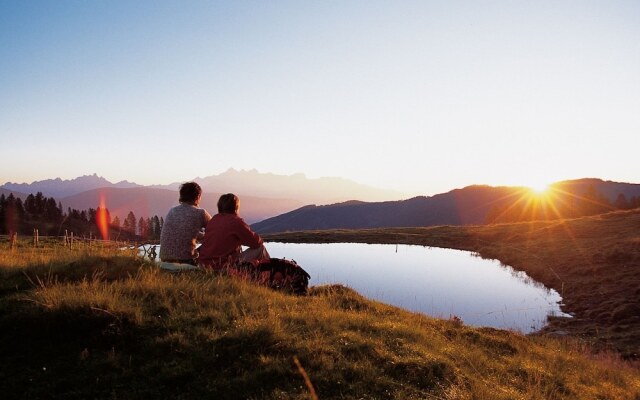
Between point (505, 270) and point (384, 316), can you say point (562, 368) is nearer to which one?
point (384, 316)

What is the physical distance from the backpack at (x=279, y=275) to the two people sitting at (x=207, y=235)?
206mm

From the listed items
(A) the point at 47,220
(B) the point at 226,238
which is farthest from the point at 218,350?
(A) the point at 47,220

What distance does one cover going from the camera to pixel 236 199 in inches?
428

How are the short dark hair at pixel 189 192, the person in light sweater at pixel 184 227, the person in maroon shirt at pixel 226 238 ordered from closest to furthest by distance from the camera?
the person in maroon shirt at pixel 226 238 < the person in light sweater at pixel 184 227 < the short dark hair at pixel 189 192

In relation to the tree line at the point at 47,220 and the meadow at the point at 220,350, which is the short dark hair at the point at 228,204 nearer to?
the meadow at the point at 220,350

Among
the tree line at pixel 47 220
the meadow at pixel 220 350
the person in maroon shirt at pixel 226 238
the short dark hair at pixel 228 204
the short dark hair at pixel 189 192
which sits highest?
the short dark hair at pixel 189 192

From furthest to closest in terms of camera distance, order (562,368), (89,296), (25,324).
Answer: (562,368), (89,296), (25,324)

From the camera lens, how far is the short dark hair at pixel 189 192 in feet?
36.7

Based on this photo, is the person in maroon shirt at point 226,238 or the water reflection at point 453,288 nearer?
the person in maroon shirt at point 226,238

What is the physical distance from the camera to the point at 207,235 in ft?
36.2

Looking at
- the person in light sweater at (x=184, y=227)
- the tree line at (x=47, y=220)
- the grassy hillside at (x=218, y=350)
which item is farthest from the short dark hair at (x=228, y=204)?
the tree line at (x=47, y=220)

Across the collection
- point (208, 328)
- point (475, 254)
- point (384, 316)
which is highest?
point (208, 328)

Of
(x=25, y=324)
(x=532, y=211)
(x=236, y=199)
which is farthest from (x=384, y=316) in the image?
(x=532, y=211)

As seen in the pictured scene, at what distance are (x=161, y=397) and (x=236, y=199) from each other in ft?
20.7
